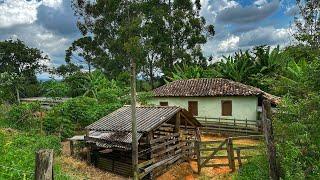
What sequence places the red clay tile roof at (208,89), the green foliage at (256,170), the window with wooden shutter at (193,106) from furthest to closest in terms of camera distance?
the window with wooden shutter at (193,106) → the red clay tile roof at (208,89) → the green foliage at (256,170)

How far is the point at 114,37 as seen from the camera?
4403 centimetres

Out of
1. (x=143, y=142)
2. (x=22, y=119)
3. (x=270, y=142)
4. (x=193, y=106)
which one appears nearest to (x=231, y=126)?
(x=193, y=106)

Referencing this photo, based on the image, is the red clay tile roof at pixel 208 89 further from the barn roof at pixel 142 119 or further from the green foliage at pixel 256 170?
the green foliage at pixel 256 170

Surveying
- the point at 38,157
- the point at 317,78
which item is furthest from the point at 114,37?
the point at 38,157

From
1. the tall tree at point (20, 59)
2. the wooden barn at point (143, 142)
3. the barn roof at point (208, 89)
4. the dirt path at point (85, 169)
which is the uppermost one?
the tall tree at point (20, 59)

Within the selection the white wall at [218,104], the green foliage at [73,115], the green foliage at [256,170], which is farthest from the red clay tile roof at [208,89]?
the green foliage at [256,170]

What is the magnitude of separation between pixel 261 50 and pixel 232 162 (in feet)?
58.0

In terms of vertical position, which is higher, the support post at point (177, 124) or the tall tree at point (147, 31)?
the tall tree at point (147, 31)

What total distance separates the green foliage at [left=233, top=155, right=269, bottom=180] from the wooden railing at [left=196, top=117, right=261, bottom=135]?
11.0 m

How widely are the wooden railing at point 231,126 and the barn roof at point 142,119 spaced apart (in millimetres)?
8509

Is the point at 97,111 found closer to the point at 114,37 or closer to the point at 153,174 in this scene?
the point at 153,174

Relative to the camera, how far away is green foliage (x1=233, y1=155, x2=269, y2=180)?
11902 millimetres

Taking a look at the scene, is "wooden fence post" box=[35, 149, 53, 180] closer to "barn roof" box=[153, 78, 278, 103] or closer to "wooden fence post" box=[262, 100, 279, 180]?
"wooden fence post" box=[262, 100, 279, 180]

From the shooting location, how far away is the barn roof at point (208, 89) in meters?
27.0
